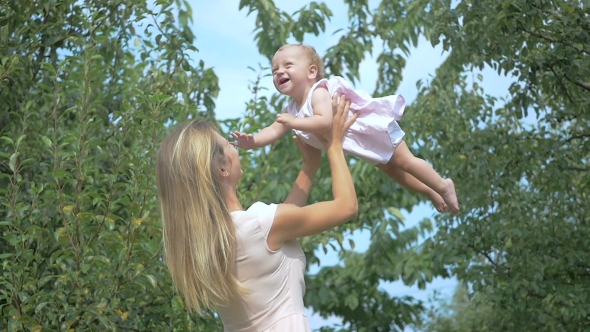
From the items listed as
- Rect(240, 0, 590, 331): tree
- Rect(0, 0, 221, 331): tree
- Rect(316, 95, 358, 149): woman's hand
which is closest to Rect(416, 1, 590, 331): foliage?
Rect(240, 0, 590, 331): tree

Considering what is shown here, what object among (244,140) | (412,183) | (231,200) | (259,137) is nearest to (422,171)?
(412,183)

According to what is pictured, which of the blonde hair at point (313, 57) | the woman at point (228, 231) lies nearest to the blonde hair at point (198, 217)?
the woman at point (228, 231)

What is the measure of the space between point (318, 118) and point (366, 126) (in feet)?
0.96

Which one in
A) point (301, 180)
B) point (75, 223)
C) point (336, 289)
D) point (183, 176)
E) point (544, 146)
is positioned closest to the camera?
point (183, 176)

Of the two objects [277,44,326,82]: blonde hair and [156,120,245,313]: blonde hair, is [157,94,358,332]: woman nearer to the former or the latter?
[156,120,245,313]: blonde hair

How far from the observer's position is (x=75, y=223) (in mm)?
4578

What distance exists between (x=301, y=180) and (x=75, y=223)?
172cm

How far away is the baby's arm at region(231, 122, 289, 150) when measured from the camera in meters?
3.07

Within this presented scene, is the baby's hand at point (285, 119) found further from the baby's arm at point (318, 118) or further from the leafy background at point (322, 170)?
the leafy background at point (322, 170)

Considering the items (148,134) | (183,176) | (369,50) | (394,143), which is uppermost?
(369,50)

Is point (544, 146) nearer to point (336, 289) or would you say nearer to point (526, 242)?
point (526, 242)

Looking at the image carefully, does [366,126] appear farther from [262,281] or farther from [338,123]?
[262,281]

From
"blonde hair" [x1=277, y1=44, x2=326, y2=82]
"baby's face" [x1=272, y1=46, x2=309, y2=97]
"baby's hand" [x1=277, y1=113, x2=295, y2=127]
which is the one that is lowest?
"baby's hand" [x1=277, y1=113, x2=295, y2=127]

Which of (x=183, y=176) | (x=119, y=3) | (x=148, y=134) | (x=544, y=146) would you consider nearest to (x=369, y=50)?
(x=544, y=146)
